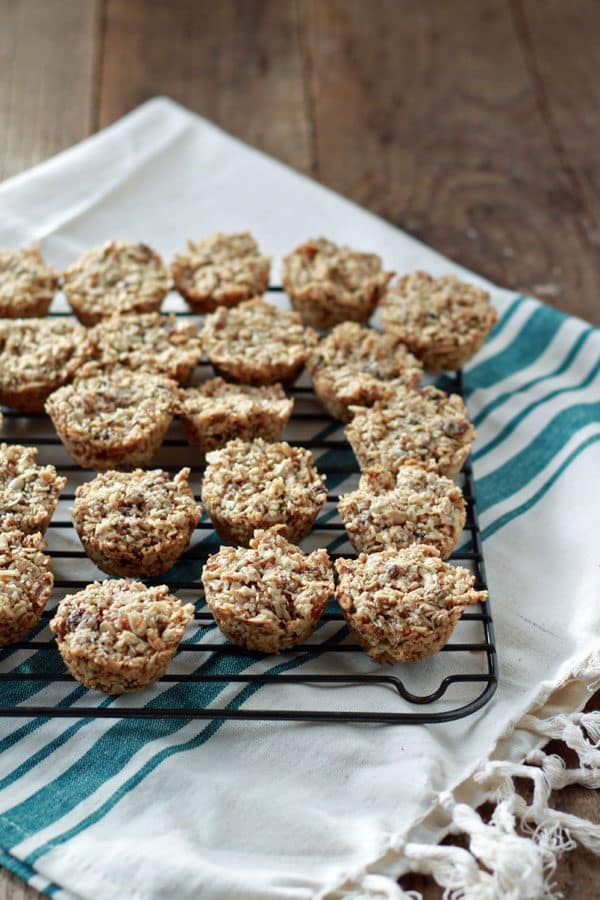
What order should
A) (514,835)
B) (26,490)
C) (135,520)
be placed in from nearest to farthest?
1. (514,835)
2. (135,520)
3. (26,490)

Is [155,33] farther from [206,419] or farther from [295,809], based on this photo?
[295,809]

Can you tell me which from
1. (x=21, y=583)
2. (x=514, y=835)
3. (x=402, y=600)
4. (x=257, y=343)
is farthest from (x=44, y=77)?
(x=514, y=835)

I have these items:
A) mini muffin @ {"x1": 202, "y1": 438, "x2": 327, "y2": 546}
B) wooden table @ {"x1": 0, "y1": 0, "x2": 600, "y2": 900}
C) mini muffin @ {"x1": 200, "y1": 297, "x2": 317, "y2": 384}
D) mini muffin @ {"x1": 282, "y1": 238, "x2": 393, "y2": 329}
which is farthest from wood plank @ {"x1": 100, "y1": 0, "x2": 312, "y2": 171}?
mini muffin @ {"x1": 202, "y1": 438, "x2": 327, "y2": 546}

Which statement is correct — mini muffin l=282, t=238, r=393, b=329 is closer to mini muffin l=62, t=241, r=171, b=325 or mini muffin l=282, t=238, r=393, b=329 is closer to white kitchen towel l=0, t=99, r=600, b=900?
mini muffin l=62, t=241, r=171, b=325

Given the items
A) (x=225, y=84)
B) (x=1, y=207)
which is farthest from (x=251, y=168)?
(x=1, y=207)

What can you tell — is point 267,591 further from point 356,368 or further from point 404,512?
point 356,368

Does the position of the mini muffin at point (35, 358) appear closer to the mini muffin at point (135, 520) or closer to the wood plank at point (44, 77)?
the mini muffin at point (135, 520)

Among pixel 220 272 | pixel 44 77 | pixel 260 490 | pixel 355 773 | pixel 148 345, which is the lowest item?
pixel 355 773

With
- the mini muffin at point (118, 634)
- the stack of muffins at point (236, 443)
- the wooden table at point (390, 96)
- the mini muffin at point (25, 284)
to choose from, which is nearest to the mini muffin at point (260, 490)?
the stack of muffins at point (236, 443)
